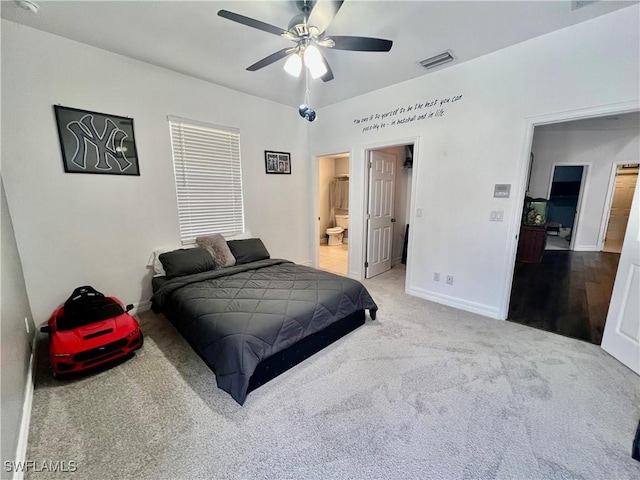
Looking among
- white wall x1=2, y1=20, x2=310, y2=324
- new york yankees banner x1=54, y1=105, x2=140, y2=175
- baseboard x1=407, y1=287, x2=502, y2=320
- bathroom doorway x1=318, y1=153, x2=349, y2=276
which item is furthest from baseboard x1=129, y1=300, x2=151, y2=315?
bathroom doorway x1=318, y1=153, x2=349, y2=276

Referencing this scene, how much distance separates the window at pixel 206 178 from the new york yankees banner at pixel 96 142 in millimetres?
477

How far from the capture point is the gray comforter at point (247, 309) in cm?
177

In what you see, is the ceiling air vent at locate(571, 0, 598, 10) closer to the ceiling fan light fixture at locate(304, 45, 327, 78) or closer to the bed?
the ceiling fan light fixture at locate(304, 45, 327, 78)

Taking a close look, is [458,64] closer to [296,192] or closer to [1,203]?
[296,192]

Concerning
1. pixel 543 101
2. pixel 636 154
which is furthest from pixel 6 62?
pixel 636 154

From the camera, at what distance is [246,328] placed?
1.86 meters

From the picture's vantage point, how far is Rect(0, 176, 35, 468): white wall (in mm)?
1304

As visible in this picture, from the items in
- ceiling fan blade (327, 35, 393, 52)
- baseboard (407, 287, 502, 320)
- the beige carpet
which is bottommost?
the beige carpet

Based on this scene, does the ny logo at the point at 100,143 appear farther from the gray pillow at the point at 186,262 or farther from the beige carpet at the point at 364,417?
the beige carpet at the point at 364,417

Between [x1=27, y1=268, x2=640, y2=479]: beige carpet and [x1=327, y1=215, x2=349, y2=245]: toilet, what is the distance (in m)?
4.68

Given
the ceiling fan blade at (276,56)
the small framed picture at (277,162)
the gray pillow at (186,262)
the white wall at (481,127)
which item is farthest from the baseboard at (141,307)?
the white wall at (481,127)

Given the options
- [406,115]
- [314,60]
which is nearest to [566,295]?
[406,115]

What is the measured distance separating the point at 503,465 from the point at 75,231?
12.8ft

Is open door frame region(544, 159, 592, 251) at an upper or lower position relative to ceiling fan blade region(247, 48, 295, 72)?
lower
